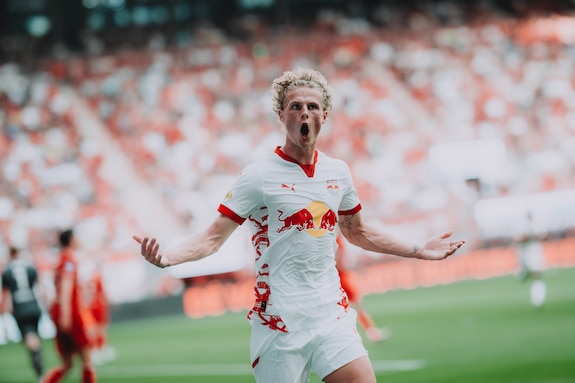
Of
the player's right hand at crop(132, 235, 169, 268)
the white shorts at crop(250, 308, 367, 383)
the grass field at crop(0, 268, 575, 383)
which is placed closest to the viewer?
the player's right hand at crop(132, 235, 169, 268)

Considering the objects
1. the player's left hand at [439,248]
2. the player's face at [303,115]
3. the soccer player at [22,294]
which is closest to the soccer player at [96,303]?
the soccer player at [22,294]

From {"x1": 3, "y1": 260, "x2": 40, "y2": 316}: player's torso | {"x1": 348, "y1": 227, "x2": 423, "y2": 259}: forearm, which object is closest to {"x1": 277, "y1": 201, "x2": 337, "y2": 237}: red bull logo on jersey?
{"x1": 348, "y1": 227, "x2": 423, "y2": 259}: forearm

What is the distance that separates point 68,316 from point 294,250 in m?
5.27

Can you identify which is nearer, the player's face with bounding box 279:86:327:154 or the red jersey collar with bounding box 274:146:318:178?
the player's face with bounding box 279:86:327:154

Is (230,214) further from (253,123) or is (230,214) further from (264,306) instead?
(253,123)

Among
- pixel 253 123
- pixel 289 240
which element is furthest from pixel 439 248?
pixel 253 123

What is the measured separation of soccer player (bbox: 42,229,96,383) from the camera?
918cm

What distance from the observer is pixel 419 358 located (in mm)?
11969

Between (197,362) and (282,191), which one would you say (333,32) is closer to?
(197,362)

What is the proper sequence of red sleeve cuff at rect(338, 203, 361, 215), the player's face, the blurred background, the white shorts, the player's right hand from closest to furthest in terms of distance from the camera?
the player's right hand → the white shorts → the player's face → red sleeve cuff at rect(338, 203, 361, 215) → the blurred background

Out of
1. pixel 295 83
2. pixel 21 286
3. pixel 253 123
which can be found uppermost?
pixel 253 123

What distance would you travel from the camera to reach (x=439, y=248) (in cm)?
516

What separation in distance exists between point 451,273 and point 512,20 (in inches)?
652

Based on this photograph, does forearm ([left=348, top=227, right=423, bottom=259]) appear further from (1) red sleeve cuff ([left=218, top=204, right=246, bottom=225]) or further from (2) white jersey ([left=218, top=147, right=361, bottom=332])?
(1) red sleeve cuff ([left=218, top=204, right=246, bottom=225])
